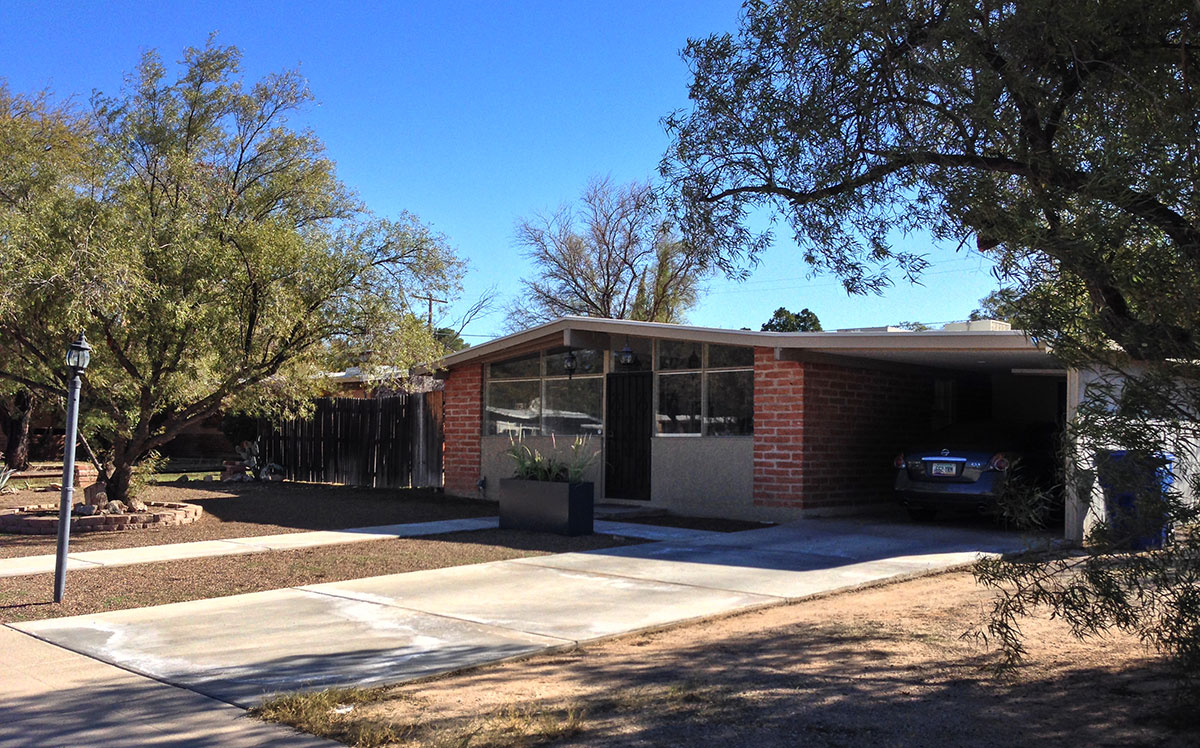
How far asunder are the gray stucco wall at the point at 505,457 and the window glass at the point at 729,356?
269 centimetres

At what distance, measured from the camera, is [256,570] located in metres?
10.1

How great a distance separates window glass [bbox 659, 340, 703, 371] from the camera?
596 inches

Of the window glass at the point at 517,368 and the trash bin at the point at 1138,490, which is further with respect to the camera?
the window glass at the point at 517,368

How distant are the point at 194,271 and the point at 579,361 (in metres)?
6.55

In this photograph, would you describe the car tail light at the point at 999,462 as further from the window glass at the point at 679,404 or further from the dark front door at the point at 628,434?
the dark front door at the point at 628,434

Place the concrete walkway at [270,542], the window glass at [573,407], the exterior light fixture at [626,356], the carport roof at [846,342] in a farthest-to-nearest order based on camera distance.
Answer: the window glass at [573,407] → the exterior light fixture at [626,356] → the carport roof at [846,342] → the concrete walkway at [270,542]

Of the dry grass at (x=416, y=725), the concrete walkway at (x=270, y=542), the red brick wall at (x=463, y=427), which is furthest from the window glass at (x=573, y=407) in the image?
the dry grass at (x=416, y=725)

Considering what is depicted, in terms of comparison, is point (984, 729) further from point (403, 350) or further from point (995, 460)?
point (403, 350)

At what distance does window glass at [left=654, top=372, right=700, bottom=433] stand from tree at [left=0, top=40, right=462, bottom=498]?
3.66m

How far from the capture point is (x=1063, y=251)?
4582 millimetres

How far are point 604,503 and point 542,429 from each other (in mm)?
2010

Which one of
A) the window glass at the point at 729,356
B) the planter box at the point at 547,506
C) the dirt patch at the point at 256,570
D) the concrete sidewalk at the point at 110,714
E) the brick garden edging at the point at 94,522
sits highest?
the window glass at the point at 729,356

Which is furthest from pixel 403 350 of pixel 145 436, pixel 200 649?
pixel 200 649

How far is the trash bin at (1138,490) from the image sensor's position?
4.52m
